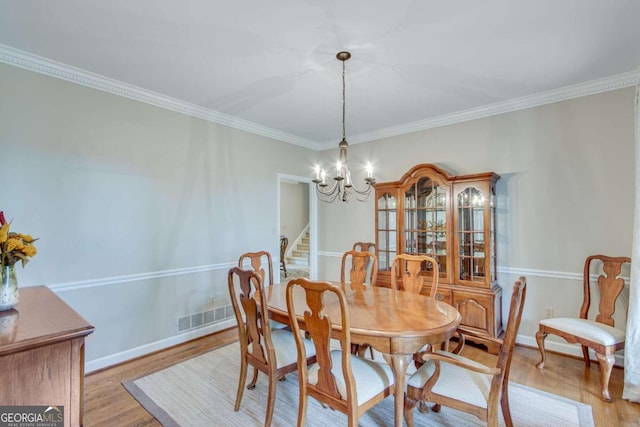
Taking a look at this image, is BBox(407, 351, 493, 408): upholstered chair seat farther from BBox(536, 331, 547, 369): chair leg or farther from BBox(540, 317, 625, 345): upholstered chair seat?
BBox(536, 331, 547, 369): chair leg

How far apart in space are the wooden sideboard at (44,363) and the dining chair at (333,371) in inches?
38.1

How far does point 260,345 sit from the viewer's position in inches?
80.1

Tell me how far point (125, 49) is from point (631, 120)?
4277 millimetres

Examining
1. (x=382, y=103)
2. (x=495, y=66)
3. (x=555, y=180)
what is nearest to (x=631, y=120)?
(x=555, y=180)

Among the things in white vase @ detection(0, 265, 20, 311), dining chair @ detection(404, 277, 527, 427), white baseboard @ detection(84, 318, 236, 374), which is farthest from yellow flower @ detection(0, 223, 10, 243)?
dining chair @ detection(404, 277, 527, 427)

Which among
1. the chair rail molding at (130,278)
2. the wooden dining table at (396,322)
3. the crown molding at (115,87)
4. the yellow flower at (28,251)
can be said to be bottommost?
the wooden dining table at (396,322)

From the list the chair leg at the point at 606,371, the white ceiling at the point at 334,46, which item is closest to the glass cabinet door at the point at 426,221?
the white ceiling at the point at 334,46

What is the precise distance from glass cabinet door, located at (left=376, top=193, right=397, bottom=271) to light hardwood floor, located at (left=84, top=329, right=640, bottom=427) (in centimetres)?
131

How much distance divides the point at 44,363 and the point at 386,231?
342 cm

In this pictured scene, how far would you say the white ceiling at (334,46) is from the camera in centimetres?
191

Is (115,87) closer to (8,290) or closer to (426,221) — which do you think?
(8,290)

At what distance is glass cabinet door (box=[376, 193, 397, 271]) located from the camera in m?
3.96

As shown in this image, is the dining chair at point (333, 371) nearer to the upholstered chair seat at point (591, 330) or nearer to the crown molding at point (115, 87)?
the upholstered chair seat at point (591, 330)

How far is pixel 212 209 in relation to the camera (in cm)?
368
